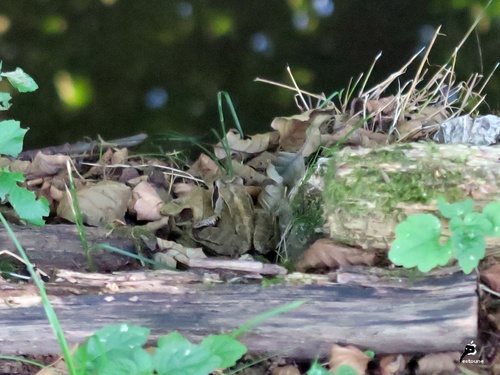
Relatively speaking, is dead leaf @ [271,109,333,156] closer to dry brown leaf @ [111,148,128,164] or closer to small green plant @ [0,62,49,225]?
dry brown leaf @ [111,148,128,164]

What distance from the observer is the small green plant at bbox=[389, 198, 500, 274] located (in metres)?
0.73

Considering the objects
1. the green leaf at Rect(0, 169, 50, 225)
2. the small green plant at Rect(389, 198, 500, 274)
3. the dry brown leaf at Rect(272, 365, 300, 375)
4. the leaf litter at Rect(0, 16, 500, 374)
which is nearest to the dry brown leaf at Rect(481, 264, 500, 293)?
the leaf litter at Rect(0, 16, 500, 374)

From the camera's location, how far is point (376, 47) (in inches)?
69.4

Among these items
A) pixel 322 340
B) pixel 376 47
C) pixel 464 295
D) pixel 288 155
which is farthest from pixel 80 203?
pixel 376 47

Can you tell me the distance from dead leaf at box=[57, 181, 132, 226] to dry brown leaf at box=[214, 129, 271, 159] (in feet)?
1.20

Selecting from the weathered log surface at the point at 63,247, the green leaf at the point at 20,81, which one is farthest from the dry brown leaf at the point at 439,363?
the green leaf at the point at 20,81

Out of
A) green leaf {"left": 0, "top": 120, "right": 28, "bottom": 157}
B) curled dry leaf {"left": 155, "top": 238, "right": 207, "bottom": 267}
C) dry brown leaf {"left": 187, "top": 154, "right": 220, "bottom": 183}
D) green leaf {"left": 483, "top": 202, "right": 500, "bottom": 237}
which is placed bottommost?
curled dry leaf {"left": 155, "top": 238, "right": 207, "bottom": 267}

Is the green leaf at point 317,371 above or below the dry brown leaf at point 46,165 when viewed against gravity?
below

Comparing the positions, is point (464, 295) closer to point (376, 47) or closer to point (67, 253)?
point (67, 253)

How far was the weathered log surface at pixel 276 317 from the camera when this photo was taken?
792 mm

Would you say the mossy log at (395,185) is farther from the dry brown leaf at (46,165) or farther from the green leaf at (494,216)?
the dry brown leaf at (46,165)

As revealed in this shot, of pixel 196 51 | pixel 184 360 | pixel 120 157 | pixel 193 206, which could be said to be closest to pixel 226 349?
pixel 184 360

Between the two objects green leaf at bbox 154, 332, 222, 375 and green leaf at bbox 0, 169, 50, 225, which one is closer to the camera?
green leaf at bbox 154, 332, 222, 375

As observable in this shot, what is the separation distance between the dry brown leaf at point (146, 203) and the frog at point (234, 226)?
126 mm
